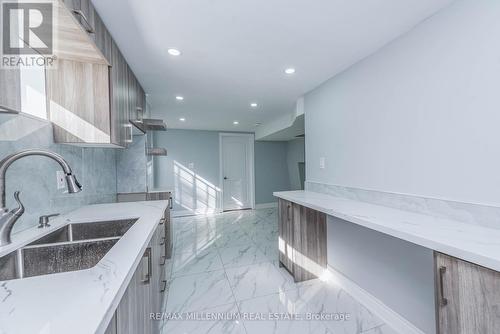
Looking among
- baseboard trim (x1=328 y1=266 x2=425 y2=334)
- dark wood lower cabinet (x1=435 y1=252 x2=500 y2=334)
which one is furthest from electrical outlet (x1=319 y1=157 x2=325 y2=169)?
dark wood lower cabinet (x1=435 y1=252 x2=500 y2=334)

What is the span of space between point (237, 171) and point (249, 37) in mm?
4313

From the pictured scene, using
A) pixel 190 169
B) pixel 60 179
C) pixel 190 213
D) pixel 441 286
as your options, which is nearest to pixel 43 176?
pixel 60 179

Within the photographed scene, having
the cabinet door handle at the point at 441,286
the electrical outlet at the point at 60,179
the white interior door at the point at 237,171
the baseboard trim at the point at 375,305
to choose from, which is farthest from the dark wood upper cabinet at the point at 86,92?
the white interior door at the point at 237,171

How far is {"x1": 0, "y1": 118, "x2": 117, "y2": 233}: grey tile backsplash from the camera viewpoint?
3.55 feet

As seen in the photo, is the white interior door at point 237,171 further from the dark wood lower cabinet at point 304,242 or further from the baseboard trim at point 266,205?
the dark wood lower cabinet at point 304,242

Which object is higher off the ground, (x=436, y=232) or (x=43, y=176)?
(x=43, y=176)

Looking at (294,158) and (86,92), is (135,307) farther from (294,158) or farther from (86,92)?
(294,158)

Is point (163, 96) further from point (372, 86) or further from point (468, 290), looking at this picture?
point (468, 290)

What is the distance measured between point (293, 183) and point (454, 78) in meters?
4.83

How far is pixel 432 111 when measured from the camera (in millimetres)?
1364

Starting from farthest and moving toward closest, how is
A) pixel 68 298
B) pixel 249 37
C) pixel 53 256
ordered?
pixel 249 37 → pixel 53 256 → pixel 68 298

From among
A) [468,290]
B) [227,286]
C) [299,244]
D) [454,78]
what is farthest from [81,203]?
[454,78]

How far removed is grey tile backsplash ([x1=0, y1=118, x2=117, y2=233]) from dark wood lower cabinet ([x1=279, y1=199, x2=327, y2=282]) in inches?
78.1

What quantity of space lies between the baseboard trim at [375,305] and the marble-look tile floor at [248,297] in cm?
5
